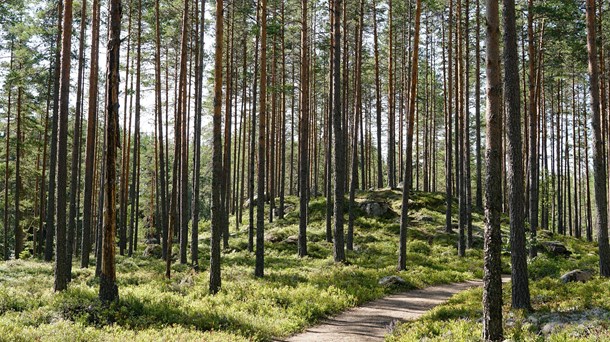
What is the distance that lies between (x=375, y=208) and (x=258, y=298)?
1891 centimetres

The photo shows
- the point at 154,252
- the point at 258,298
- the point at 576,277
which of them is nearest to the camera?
the point at 258,298

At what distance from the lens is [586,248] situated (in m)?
26.5

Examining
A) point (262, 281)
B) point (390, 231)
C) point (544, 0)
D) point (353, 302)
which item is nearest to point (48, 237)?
point (262, 281)

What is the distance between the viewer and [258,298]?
11805 mm

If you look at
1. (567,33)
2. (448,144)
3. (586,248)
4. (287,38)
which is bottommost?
(586,248)

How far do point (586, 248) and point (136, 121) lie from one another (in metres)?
29.1

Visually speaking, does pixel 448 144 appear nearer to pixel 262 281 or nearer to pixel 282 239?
pixel 282 239

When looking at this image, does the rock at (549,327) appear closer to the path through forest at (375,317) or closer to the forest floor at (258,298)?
the forest floor at (258,298)

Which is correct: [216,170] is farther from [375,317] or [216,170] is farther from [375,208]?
[375,208]

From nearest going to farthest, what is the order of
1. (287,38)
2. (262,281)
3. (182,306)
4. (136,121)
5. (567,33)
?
(182,306) < (262,281) < (567,33) < (136,121) < (287,38)

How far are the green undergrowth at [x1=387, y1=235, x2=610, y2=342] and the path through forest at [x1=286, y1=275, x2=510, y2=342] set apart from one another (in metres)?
0.68

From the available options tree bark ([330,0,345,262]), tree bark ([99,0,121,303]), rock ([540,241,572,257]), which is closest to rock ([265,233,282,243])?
tree bark ([330,0,345,262])

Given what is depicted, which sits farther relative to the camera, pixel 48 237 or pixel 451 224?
pixel 451 224

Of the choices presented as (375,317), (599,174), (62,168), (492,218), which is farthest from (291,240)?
(492,218)
